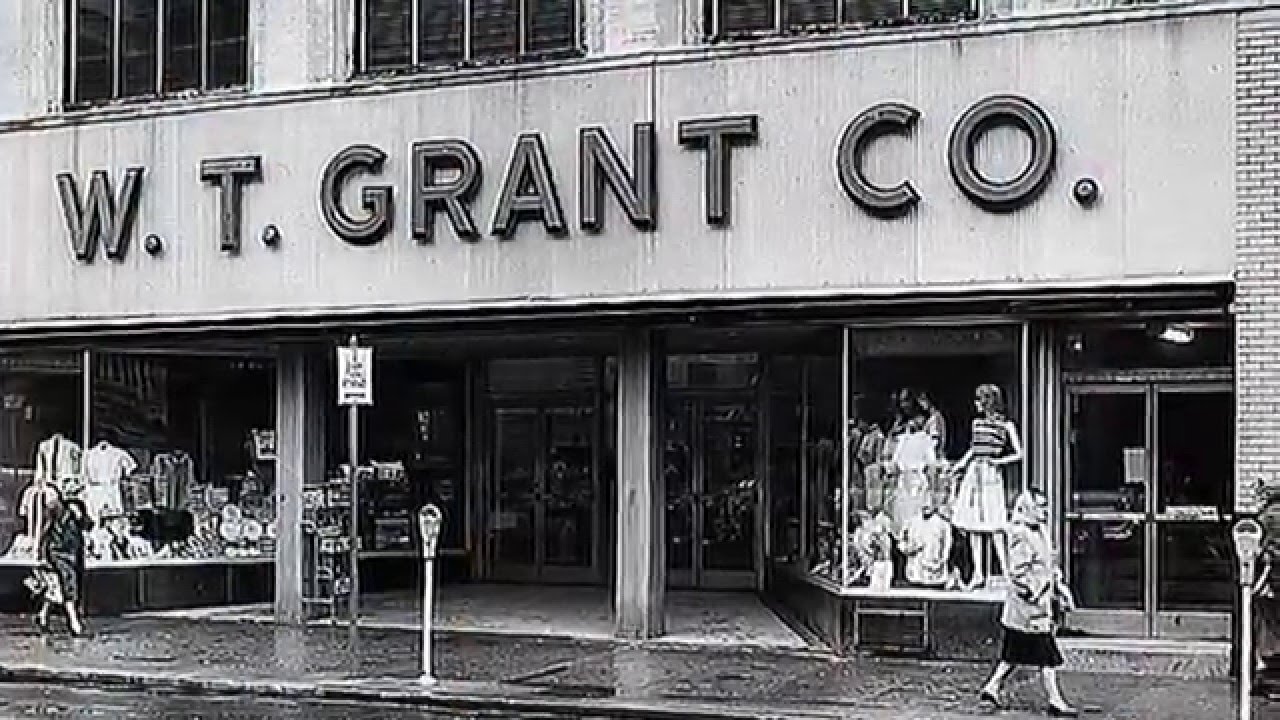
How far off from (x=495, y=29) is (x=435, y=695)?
7834 millimetres

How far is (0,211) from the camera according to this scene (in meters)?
23.4

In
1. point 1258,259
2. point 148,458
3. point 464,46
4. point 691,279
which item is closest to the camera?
point 1258,259

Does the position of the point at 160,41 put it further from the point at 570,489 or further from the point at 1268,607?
the point at 1268,607

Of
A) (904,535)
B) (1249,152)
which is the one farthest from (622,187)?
(1249,152)

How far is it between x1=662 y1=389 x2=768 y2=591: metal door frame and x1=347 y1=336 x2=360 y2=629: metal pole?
4197mm

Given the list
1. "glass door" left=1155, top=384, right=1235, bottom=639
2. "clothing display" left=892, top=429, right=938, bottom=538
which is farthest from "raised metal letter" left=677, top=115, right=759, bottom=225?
"glass door" left=1155, top=384, right=1235, bottom=639

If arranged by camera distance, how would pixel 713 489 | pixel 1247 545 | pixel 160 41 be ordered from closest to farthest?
1. pixel 1247 545
2. pixel 160 41
3. pixel 713 489

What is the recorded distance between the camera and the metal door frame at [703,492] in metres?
25.3

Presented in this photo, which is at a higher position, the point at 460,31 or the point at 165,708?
the point at 460,31

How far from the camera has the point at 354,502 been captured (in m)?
22.7

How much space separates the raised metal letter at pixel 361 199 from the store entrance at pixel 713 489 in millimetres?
6257

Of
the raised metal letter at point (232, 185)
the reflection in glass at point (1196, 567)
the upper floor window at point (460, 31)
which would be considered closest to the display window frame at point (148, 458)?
the raised metal letter at point (232, 185)

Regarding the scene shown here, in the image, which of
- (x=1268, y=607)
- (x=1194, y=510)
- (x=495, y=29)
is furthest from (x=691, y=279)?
(x=1268, y=607)

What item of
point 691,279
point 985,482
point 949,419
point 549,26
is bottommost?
point 985,482
